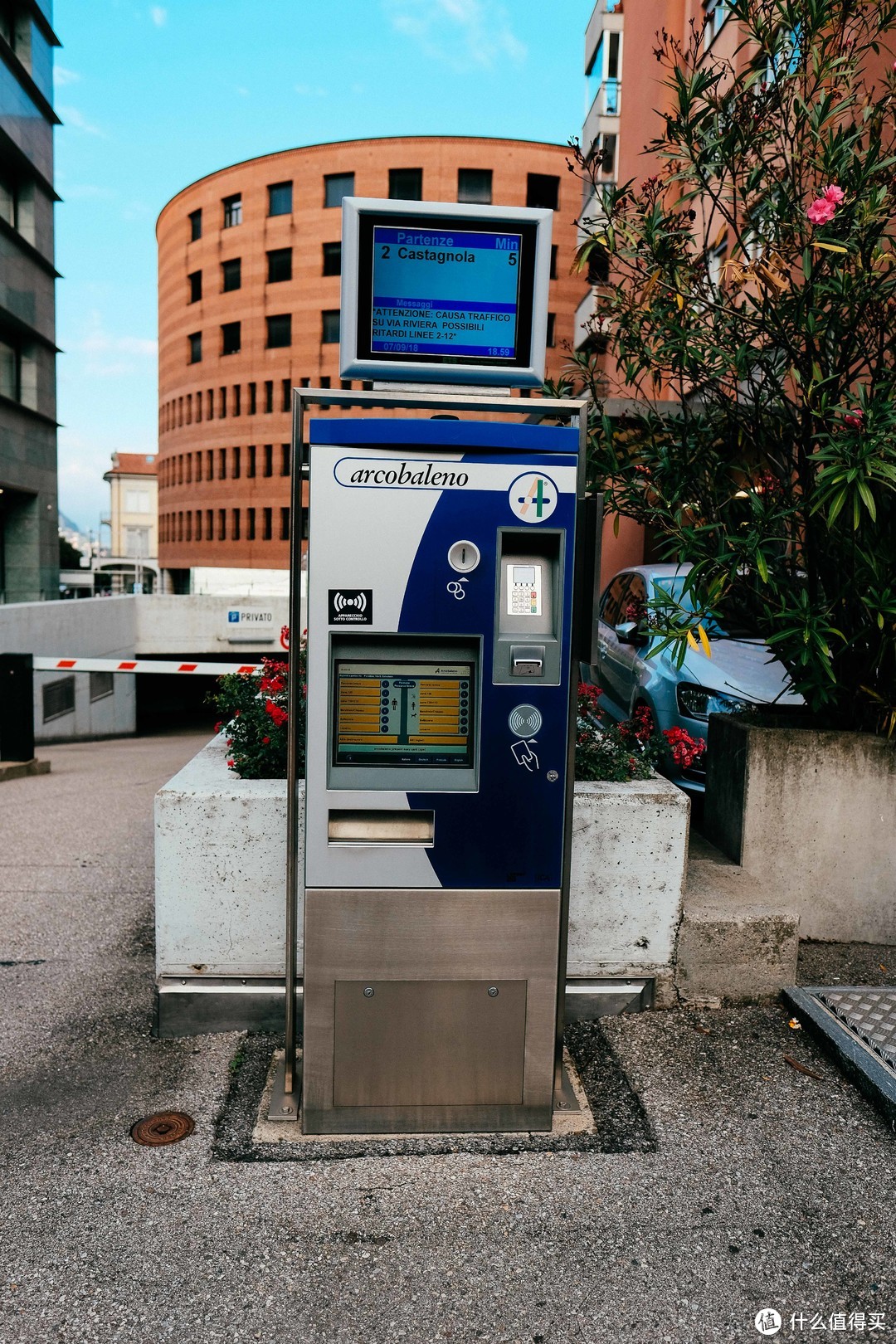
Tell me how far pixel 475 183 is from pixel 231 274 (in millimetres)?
12923

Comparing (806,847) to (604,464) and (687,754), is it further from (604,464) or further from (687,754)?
(604,464)

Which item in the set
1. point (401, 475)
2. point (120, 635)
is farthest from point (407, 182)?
point (401, 475)

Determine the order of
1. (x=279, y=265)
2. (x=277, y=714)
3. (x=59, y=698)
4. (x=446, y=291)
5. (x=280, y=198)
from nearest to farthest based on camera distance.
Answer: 1. (x=446, y=291)
2. (x=277, y=714)
3. (x=59, y=698)
4. (x=280, y=198)
5. (x=279, y=265)

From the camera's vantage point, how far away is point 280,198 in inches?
1716

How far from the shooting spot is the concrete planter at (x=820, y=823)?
14.3ft

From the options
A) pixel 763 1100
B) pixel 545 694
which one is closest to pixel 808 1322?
pixel 763 1100

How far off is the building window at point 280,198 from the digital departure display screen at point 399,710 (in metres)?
45.7

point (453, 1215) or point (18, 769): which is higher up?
point (453, 1215)

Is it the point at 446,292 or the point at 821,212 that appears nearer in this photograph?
the point at 446,292

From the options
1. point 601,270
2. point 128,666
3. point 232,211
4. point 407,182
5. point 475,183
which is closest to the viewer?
point 601,270

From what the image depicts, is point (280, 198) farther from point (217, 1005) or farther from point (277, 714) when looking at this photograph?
point (217, 1005)

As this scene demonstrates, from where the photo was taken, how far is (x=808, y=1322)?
237 cm

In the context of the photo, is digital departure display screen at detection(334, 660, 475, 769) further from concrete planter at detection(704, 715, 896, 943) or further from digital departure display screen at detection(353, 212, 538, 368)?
concrete planter at detection(704, 715, 896, 943)

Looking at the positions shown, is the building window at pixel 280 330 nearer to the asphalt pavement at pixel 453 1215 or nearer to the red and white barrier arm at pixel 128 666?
the red and white barrier arm at pixel 128 666
